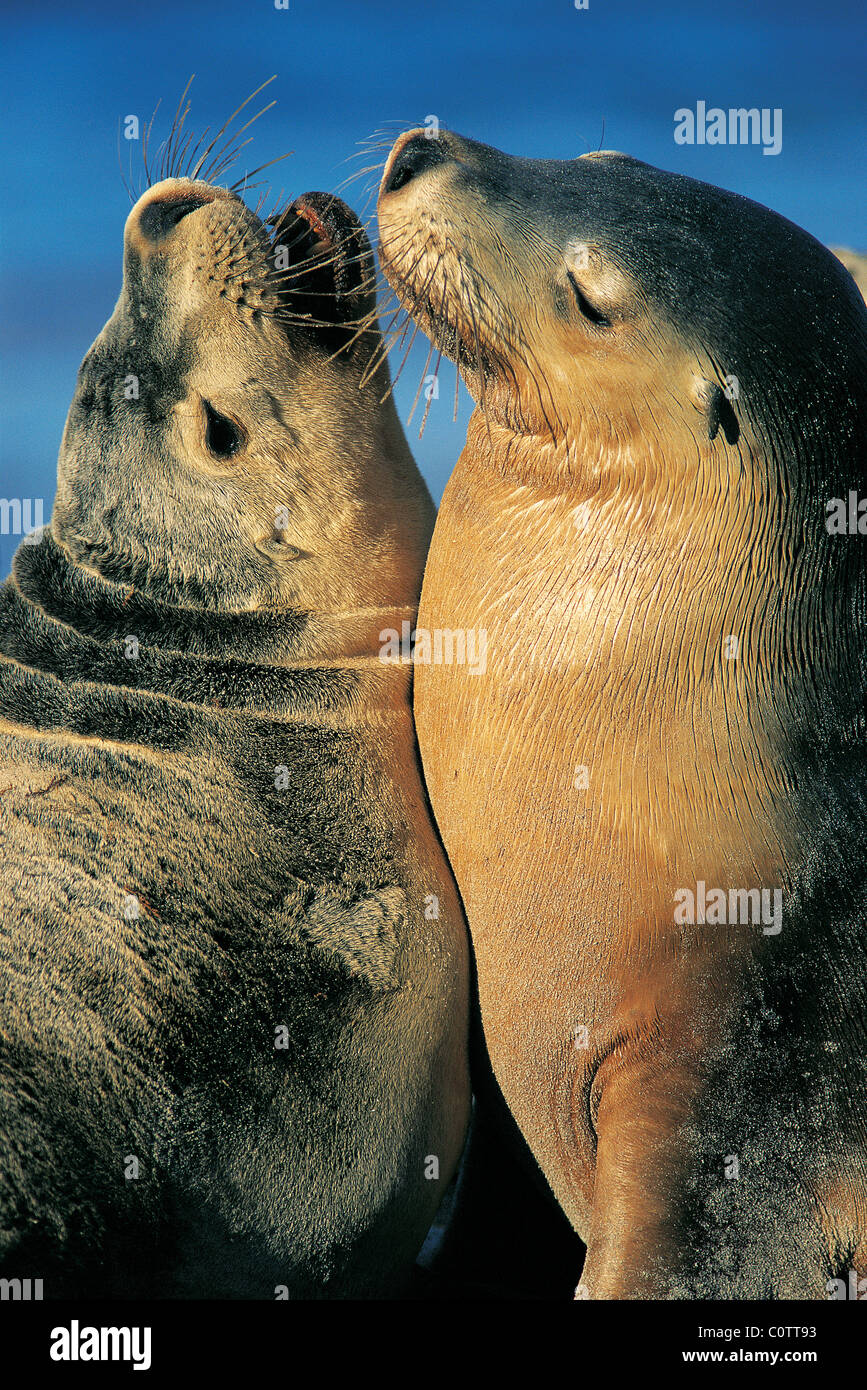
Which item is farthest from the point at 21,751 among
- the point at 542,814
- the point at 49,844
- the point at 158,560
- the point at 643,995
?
the point at 643,995

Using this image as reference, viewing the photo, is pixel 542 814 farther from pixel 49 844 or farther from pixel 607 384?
pixel 49 844

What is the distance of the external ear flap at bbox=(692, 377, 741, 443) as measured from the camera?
297 centimetres

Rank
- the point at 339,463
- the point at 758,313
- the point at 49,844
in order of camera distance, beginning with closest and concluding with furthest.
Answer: the point at 758,313
the point at 49,844
the point at 339,463

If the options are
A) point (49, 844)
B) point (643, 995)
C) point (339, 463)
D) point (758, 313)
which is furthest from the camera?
point (339, 463)

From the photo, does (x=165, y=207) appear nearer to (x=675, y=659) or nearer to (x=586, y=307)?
(x=586, y=307)

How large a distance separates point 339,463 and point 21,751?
1263mm

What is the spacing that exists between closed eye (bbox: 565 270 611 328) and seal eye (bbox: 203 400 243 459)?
1202 millimetres

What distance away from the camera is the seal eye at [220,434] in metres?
3.87

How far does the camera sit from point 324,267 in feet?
12.6

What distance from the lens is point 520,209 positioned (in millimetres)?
3180

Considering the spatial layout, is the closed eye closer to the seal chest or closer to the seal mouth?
the seal chest

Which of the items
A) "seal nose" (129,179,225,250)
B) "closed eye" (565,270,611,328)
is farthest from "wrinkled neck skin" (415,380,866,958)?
"seal nose" (129,179,225,250)

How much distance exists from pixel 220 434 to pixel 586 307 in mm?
1285

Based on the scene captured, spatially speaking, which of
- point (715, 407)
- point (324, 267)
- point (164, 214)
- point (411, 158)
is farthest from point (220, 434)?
point (715, 407)
